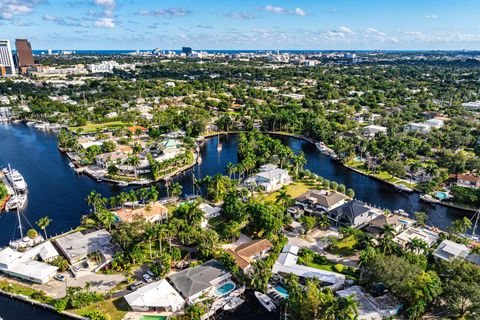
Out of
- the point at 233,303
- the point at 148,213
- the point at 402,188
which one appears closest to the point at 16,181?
the point at 148,213

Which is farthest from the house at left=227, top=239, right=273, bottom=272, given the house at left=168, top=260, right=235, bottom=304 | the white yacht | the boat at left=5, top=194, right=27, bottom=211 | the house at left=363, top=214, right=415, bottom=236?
the white yacht

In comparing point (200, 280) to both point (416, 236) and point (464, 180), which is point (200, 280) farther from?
point (464, 180)

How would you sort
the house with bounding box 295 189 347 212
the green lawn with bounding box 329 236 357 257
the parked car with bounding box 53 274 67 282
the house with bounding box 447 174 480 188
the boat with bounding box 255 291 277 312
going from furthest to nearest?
the house with bounding box 447 174 480 188, the house with bounding box 295 189 347 212, the green lawn with bounding box 329 236 357 257, the parked car with bounding box 53 274 67 282, the boat with bounding box 255 291 277 312

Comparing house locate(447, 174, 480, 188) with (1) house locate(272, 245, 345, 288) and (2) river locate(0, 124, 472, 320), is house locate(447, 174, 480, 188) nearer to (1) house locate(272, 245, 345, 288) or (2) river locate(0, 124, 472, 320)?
(2) river locate(0, 124, 472, 320)

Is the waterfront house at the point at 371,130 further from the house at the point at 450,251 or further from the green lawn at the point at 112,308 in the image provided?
the green lawn at the point at 112,308

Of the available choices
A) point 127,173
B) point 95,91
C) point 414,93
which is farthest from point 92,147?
point 414,93

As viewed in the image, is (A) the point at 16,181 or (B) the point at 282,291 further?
(A) the point at 16,181

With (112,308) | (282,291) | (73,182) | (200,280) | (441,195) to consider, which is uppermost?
(200,280)
